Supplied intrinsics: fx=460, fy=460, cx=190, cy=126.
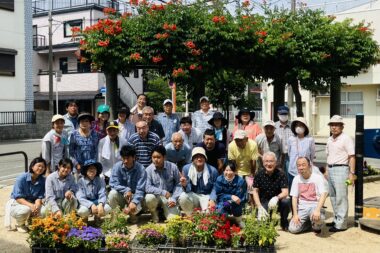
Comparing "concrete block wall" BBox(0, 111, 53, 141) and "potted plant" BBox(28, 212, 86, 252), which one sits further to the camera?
"concrete block wall" BBox(0, 111, 53, 141)

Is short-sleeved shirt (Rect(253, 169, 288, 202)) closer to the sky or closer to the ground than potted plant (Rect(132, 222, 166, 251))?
closer to the sky

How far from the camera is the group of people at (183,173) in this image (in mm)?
6504

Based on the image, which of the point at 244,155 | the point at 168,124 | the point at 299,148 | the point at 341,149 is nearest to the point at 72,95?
the point at 168,124

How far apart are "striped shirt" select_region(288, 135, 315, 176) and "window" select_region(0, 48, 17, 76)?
21.5 metres

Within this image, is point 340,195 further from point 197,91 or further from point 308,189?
point 197,91

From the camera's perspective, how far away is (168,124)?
8.09 meters

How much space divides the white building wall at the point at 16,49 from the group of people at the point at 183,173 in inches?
755

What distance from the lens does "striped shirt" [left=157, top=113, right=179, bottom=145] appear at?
805cm

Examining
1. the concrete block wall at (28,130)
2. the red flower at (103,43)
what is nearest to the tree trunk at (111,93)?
the red flower at (103,43)

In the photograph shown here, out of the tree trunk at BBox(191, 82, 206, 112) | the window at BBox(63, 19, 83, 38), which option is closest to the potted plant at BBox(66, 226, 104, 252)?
the tree trunk at BBox(191, 82, 206, 112)

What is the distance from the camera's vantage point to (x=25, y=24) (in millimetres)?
26484

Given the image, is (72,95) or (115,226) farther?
(72,95)

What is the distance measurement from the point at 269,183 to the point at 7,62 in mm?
22053

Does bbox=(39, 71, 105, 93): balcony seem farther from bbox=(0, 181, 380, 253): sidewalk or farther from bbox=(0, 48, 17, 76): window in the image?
bbox=(0, 181, 380, 253): sidewalk
